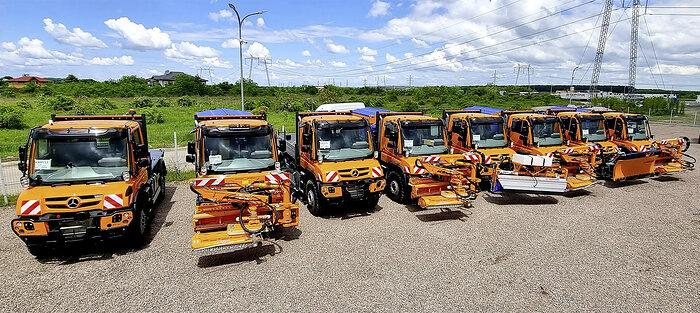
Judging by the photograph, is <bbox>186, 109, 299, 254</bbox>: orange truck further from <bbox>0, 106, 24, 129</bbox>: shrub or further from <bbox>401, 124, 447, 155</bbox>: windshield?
<bbox>0, 106, 24, 129</bbox>: shrub

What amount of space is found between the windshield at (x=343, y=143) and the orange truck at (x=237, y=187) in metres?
1.64

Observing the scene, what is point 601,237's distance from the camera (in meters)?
8.37

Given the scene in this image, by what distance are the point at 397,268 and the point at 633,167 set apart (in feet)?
34.3

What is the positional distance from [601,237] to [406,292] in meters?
5.34

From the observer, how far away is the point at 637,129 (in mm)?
14695

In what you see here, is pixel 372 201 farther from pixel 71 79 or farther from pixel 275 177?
pixel 71 79

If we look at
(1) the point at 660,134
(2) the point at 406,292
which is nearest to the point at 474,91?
(1) the point at 660,134

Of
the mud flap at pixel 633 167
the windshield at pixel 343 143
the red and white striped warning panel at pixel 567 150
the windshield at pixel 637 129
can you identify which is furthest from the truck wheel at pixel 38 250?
the windshield at pixel 637 129

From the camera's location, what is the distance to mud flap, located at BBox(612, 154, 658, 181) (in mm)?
12258

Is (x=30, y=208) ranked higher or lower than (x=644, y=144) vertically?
lower

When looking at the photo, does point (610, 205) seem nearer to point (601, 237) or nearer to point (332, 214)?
point (601, 237)

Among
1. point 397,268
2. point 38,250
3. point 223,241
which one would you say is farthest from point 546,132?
point 38,250

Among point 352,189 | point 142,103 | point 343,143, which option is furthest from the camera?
point 142,103

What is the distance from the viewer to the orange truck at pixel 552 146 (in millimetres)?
11516
